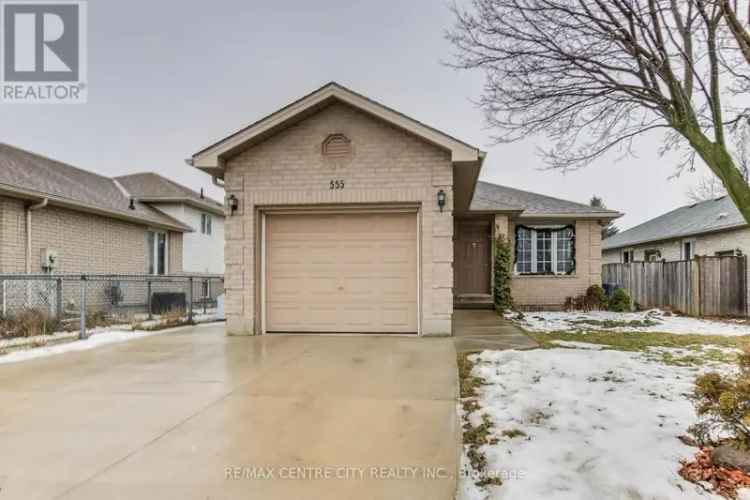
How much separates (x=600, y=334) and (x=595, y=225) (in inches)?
268

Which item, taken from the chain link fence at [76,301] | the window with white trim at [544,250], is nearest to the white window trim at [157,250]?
the chain link fence at [76,301]

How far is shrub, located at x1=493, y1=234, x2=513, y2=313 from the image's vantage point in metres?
13.6

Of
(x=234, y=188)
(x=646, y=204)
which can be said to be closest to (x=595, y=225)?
(x=234, y=188)

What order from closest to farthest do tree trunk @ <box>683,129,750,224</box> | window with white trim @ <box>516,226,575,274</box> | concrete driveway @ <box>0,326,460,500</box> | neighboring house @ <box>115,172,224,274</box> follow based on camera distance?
concrete driveway @ <box>0,326,460,500</box>
tree trunk @ <box>683,129,750,224</box>
window with white trim @ <box>516,226,575,274</box>
neighboring house @ <box>115,172,224,274</box>

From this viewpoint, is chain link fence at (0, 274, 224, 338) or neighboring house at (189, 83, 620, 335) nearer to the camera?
neighboring house at (189, 83, 620, 335)

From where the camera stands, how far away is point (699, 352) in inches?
274

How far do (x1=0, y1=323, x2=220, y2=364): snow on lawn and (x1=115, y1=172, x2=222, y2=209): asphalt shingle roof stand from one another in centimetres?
878

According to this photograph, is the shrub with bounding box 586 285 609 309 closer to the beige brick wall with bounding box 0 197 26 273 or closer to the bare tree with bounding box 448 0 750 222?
the bare tree with bounding box 448 0 750 222

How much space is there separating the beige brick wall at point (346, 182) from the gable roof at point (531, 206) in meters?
5.51

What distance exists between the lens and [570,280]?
14.6m

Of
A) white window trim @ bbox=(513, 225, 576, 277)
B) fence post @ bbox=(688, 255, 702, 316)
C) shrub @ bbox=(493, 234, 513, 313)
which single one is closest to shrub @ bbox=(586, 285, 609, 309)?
white window trim @ bbox=(513, 225, 576, 277)

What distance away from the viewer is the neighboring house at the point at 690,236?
1421 cm

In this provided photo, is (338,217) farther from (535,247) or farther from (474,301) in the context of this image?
(535,247)

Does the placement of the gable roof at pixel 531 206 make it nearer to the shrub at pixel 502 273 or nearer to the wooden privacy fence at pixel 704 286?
the shrub at pixel 502 273
